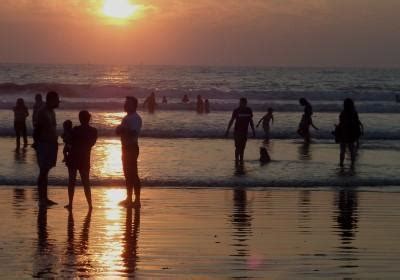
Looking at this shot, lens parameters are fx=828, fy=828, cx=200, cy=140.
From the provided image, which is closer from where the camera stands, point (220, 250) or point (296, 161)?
point (220, 250)

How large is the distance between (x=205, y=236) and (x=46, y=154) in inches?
148

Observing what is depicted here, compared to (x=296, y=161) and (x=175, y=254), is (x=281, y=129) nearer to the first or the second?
(x=296, y=161)

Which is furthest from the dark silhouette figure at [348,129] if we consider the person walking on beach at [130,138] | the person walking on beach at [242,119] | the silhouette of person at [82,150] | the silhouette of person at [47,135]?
the silhouette of person at [47,135]

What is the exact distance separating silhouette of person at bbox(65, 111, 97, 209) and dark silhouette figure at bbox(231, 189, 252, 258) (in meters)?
2.41

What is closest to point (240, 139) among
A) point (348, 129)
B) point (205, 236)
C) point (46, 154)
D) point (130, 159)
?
point (348, 129)

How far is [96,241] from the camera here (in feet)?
33.7

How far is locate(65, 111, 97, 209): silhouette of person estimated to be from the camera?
42.9 ft

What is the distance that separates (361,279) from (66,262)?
10.3 ft

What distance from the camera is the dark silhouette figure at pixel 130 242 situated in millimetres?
8754

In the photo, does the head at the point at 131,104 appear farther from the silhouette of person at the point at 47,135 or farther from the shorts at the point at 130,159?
the silhouette of person at the point at 47,135

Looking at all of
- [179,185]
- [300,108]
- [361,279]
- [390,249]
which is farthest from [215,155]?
[300,108]

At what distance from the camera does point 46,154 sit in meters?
13.3

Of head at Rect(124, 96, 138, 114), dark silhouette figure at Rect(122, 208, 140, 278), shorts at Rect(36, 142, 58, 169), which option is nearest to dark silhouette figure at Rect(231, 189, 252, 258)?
dark silhouette figure at Rect(122, 208, 140, 278)

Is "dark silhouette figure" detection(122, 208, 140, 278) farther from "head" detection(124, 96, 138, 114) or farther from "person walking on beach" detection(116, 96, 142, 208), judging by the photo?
"head" detection(124, 96, 138, 114)
